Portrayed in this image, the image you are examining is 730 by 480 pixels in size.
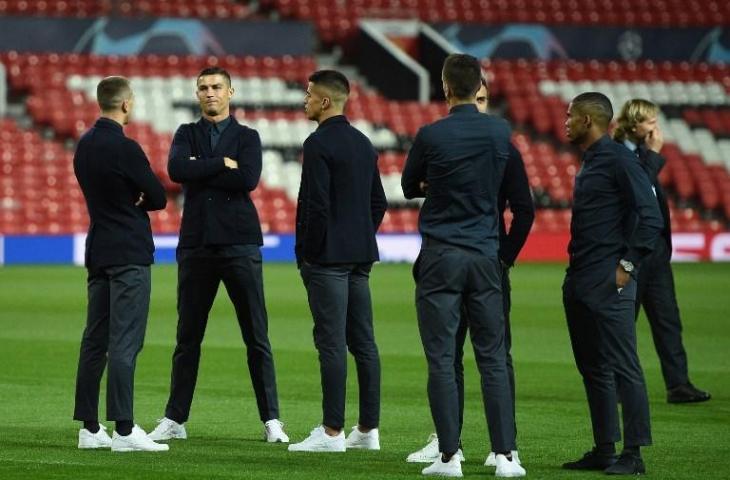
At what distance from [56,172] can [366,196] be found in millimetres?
22556

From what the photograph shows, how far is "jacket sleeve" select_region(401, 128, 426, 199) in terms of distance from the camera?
7957 millimetres

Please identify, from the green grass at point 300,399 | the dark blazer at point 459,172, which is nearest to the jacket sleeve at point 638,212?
the dark blazer at point 459,172

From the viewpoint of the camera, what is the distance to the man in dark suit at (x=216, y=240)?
30.7 ft

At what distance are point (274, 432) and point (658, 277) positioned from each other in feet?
12.7

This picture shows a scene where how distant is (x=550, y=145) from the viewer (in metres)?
35.4

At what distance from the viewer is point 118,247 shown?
29.2 feet

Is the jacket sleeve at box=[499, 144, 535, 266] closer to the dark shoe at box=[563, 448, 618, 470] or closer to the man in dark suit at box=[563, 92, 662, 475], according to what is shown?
the man in dark suit at box=[563, 92, 662, 475]

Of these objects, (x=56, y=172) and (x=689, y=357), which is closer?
(x=689, y=357)

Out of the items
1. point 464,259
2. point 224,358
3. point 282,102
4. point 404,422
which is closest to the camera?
point 464,259

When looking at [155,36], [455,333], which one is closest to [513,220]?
[455,333]

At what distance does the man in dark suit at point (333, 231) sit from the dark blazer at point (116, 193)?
0.86 metres

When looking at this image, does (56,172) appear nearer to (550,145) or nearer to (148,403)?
(550,145)

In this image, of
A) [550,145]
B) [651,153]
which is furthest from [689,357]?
[550,145]

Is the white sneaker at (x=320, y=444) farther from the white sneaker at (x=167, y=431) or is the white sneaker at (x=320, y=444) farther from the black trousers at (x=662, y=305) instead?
the black trousers at (x=662, y=305)
